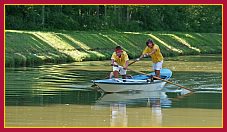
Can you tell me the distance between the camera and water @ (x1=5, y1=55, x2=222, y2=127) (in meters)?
18.2

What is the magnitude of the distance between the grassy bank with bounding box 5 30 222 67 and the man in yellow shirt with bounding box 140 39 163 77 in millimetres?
12916

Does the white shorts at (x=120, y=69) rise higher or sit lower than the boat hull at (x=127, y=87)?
higher

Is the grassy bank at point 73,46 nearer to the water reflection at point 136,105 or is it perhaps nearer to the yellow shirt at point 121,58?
the yellow shirt at point 121,58

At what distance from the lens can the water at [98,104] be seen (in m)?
18.2

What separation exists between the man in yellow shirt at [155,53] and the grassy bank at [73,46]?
1292cm

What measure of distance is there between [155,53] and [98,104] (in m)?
5.13

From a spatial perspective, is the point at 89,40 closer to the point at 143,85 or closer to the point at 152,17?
the point at 143,85

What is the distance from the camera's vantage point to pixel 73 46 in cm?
4903

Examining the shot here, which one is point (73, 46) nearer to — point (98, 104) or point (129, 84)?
point (129, 84)

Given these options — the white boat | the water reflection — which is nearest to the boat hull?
the white boat

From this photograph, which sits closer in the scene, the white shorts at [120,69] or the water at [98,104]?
the water at [98,104]

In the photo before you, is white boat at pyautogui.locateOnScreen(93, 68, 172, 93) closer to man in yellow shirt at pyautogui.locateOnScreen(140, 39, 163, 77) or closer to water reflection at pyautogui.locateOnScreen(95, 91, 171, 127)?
water reflection at pyautogui.locateOnScreen(95, 91, 171, 127)

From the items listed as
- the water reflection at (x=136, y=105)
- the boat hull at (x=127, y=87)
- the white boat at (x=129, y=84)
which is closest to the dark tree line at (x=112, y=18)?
the white boat at (x=129, y=84)

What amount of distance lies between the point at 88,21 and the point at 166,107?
49.1 meters
